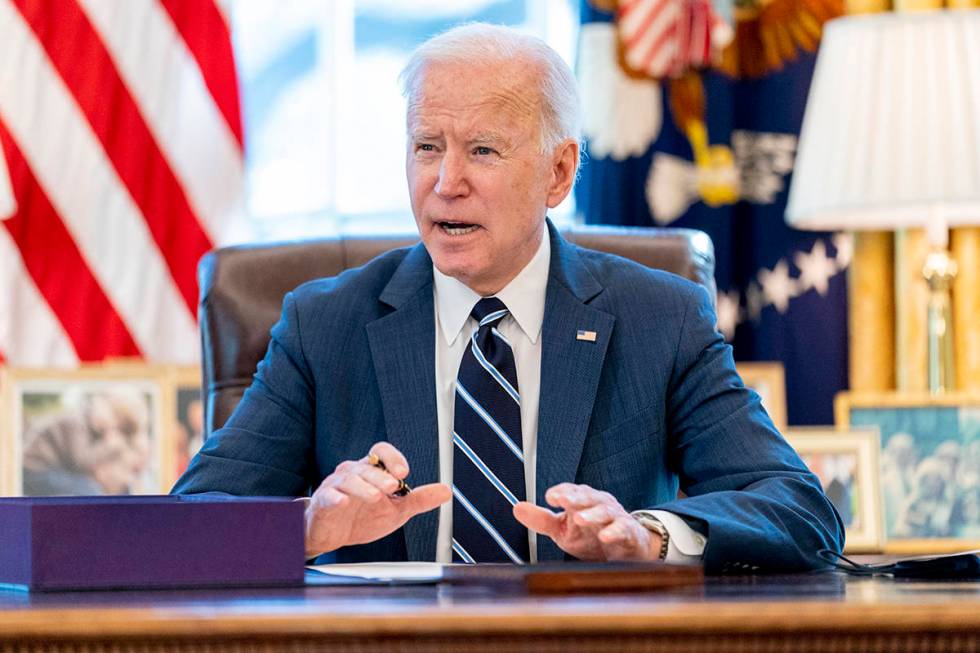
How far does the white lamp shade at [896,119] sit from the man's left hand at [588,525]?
144 cm

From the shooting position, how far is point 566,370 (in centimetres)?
201

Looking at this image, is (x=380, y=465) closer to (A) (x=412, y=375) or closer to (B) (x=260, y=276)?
(A) (x=412, y=375)

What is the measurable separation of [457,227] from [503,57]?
25cm

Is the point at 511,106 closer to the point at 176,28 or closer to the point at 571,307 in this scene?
the point at 571,307

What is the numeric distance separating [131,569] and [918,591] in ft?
2.29

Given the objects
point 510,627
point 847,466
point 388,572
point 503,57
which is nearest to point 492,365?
point 503,57

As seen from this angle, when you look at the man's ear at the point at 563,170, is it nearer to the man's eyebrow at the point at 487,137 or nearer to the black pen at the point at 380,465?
the man's eyebrow at the point at 487,137

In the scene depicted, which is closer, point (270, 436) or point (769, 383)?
point (270, 436)

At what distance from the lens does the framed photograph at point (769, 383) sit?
299 cm

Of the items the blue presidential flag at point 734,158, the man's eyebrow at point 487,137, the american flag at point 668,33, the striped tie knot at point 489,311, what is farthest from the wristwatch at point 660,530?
the american flag at point 668,33

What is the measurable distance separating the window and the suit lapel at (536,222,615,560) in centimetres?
114

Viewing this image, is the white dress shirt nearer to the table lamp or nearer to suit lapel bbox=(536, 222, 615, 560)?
suit lapel bbox=(536, 222, 615, 560)

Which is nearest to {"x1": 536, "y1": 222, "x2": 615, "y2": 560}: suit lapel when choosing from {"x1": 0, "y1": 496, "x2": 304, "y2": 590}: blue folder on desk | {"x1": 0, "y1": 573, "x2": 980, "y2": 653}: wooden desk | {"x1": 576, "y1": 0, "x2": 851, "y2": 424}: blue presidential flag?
{"x1": 0, "y1": 496, "x2": 304, "y2": 590}: blue folder on desk

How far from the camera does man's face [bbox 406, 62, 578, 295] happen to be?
202cm
